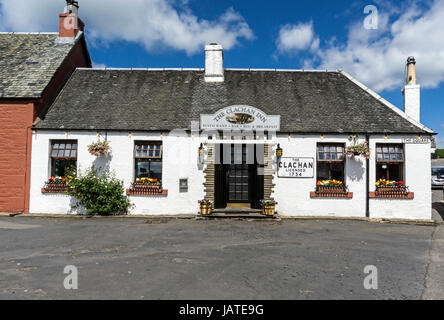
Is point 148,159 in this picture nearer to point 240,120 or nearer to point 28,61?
point 240,120

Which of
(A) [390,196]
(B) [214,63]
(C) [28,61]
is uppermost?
(B) [214,63]

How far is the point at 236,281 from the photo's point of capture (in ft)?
16.9

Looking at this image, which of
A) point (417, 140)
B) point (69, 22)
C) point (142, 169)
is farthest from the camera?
point (69, 22)

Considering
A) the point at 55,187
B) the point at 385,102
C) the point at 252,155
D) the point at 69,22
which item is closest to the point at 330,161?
the point at 252,155

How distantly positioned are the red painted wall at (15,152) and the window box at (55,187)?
2.48 feet

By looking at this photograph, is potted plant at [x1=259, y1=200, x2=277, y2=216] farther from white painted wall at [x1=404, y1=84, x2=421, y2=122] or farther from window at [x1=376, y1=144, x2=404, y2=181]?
white painted wall at [x1=404, y1=84, x2=421, y2=122]

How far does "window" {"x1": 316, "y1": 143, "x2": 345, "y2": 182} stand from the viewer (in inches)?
486

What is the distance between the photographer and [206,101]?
45.6 ft

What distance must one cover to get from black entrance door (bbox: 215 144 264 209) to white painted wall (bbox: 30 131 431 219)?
78 centimetres

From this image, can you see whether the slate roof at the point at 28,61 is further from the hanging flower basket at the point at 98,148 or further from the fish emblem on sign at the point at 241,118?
the fish emblem on sign at the point at 241,118

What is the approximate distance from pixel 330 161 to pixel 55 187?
11211mm

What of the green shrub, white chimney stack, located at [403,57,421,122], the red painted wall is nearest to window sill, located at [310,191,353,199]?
white chimney stack, located at [403,57,421,122]

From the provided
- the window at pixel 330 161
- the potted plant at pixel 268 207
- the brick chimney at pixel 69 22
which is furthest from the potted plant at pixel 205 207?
the brick chimney at pixel 69 22
